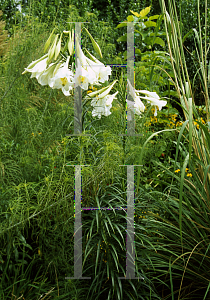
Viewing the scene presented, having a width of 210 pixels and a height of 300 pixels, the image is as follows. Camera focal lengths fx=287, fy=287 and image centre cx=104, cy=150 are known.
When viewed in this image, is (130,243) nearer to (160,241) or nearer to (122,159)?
(160,241)

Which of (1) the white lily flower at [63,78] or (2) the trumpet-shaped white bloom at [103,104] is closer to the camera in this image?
(1) the white lily flower at [63,78]

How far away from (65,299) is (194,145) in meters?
1.10

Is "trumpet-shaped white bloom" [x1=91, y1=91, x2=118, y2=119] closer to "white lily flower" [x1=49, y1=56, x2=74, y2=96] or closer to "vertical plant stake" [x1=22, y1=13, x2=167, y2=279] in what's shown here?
"vertical plant stake" [x1=22, y1=13, x2=167, y2=279]

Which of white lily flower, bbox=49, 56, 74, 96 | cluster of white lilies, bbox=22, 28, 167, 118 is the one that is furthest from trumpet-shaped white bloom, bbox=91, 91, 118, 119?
white lily flower, bbox=49, 56, 74, 96

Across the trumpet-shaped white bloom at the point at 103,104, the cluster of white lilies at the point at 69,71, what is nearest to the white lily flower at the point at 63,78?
the cluster of white lilies at the point at 69,71

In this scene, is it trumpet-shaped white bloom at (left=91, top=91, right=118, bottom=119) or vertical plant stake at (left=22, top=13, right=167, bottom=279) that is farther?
trumpet-shaped white bloom at (left=91, top=91, right=118, bottom=119)

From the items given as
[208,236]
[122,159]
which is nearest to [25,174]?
[122,159]

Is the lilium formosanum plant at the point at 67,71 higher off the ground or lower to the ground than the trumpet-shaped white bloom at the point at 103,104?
higher

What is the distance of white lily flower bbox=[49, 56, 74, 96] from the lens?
3.91 ft

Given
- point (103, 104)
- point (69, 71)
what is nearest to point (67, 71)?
point (69, 71)

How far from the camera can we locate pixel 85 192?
1562mm

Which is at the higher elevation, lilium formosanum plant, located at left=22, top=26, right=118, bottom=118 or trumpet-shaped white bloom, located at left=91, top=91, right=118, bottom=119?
lilium formosanum plant, located at left=22, top=26, right=118, bottom=118

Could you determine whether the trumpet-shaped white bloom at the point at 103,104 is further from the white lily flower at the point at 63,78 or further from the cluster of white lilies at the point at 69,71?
the white lily flower at the point at 63,78

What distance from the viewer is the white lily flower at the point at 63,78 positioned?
3.91 feet
